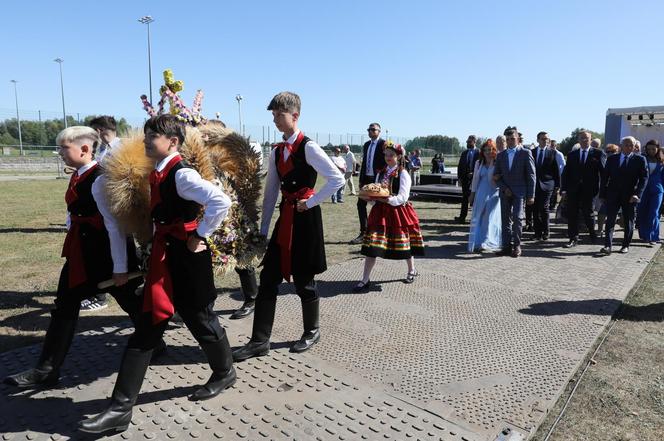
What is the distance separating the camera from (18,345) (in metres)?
3.95

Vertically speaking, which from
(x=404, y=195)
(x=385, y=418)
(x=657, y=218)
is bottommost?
(x=385, y=418)

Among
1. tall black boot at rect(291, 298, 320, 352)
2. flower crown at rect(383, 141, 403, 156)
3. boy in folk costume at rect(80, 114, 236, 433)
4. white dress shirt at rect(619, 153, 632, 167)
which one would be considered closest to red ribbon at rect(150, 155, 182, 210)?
boy in folk costume at rect(80, 114, 236, 433)

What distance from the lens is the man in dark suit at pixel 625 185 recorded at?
7.59 meters

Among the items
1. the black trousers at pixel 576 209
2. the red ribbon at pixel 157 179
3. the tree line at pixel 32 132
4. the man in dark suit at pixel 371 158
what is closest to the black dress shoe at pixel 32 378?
the red ribbon at pixel 157 179

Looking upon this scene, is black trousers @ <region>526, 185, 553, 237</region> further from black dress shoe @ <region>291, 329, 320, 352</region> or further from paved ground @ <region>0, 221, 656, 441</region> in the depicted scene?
black dress shoe @ <region>291, 329, 320, 352</region>

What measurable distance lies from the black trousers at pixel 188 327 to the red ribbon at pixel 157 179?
678 millimetres

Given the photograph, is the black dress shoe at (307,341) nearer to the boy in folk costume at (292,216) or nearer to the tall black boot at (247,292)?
the boy in folk costume at (292,216)

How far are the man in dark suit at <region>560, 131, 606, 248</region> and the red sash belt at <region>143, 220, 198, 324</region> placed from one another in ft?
24.9

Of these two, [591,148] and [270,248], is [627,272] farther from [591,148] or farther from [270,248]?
[270,248]

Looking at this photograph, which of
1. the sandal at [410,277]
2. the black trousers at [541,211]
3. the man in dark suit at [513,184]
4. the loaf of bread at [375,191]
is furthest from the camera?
the black trousers at [541,211]

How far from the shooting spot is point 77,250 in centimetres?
315

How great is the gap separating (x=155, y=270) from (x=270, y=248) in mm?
1131

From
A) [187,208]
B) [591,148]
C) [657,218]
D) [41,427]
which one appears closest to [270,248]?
[187,208]

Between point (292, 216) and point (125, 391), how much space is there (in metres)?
1.68
